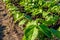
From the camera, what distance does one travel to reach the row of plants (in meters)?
3.95

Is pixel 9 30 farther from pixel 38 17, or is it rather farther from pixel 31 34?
pixel 31 34

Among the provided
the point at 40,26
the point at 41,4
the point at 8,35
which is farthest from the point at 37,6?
the point at 40,26

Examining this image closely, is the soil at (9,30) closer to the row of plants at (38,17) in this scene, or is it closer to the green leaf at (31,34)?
the row of plants at (38,17)

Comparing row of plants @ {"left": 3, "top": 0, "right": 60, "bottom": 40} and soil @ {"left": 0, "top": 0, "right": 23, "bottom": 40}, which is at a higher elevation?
row of plants @ {"left": 3, "top": 0, "right": 60, "bottom": 40}

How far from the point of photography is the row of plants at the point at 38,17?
395cm

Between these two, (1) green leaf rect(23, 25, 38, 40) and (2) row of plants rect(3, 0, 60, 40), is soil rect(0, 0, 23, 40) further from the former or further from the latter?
(1) green leaf rect(23, 25, 38, 40)

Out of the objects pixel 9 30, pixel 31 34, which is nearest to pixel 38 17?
pixel 9 30

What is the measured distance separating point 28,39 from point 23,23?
145 centimetres

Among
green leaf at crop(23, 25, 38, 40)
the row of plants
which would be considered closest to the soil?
the row of plants

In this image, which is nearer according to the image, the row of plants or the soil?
the row of plants

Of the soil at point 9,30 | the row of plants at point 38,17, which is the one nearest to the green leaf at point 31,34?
the row of plants at point 38,17

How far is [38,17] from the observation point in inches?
230

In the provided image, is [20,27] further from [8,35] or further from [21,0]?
[21,0]

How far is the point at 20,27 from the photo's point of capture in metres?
5.41
